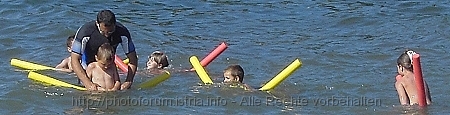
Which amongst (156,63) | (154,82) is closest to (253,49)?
(156,63)

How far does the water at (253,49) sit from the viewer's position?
9.41 m

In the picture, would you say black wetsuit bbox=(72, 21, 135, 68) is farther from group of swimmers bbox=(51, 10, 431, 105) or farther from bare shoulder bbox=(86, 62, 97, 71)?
bare shoulder bbox=(86, 62, 97, 71)

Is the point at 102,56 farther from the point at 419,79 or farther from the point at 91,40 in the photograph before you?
the point at 419,79

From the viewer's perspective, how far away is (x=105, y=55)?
9250mm

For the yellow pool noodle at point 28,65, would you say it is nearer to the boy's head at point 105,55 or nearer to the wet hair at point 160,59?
the wet hair at point 160,59

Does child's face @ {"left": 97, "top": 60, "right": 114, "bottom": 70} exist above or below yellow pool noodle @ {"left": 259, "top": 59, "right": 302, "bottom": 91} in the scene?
above

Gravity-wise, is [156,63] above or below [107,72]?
above

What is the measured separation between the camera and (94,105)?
9211 millimetres

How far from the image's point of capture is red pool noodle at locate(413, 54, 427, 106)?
781 centimetres

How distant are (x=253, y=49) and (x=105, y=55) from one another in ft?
12.9

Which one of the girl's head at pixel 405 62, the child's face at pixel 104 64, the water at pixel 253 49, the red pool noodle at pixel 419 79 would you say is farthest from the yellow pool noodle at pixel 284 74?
the child's face at pixel 104 64

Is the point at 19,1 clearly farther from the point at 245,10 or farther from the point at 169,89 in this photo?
the point at 169,89

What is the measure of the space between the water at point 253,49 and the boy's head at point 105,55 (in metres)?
0.36

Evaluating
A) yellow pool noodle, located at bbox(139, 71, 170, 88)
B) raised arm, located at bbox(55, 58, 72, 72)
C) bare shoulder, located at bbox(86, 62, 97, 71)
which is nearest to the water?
yellow pool noodle, located at bbox(139, 71, 170, 88)
